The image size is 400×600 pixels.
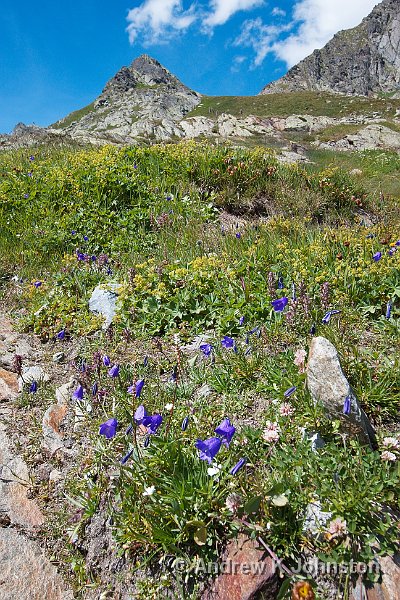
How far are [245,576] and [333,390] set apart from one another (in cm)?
114

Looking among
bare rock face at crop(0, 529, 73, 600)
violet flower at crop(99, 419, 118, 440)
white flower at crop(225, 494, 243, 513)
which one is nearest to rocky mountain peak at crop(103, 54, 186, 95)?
violet flower at crop(99, 419, 118, 440)

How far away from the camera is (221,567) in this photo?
2039 millimetres

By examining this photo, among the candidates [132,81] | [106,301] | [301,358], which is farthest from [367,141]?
[132,81]

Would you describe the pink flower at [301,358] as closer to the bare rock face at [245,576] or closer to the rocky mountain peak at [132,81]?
the bare rock face at [245,576]

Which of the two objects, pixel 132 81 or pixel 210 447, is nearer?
pixel 210 447

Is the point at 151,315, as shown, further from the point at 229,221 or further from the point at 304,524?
the point at 229,221

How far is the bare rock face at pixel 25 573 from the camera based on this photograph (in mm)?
2213

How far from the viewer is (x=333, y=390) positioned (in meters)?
2.49

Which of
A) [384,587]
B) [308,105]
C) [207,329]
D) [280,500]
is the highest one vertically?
[308,105]

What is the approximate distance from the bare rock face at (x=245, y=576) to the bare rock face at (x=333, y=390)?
3.04 feet

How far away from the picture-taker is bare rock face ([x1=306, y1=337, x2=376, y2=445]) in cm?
248

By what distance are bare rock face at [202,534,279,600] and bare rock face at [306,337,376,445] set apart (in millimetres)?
928

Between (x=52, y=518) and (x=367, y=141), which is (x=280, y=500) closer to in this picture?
(x=52, y=518)

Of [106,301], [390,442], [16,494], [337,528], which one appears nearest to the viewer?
[337,528]
